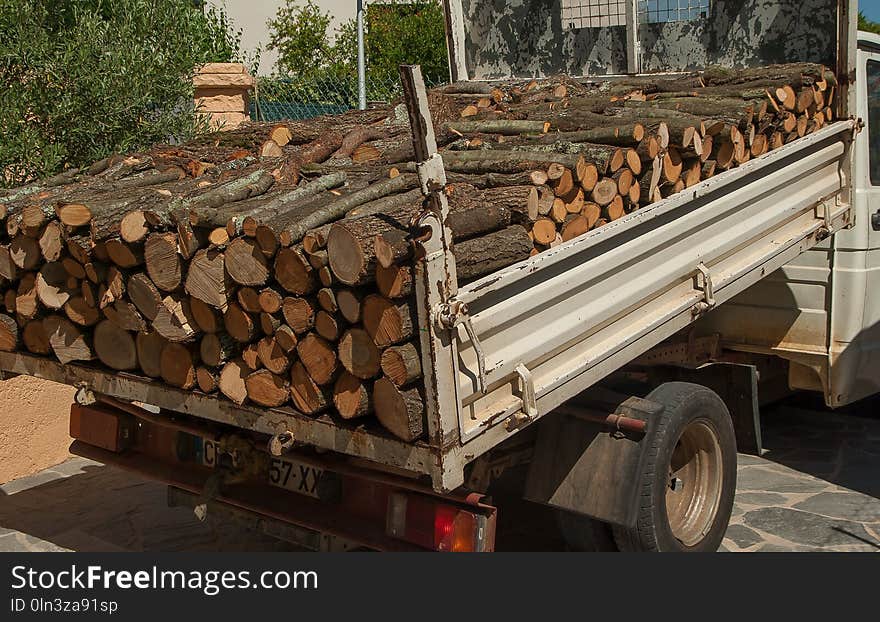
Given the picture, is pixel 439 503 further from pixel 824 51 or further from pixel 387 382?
pixel 824 51

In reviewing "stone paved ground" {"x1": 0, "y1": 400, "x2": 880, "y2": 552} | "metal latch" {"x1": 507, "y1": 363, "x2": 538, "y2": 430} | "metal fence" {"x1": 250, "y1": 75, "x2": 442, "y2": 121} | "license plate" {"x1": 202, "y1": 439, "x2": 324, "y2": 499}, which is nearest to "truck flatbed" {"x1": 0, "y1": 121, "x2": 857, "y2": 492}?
"metal latch" {"x1": 507, "y1": 363, "x2": 538, "y2": 430}

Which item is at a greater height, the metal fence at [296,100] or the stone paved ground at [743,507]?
the metal fence at [296,100]

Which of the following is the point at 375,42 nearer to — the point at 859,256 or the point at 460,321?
the point at 859,256

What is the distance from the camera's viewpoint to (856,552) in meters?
5.11

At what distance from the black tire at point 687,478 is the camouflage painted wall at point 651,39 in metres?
Answer: 2.50

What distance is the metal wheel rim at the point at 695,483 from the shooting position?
15.6 ft

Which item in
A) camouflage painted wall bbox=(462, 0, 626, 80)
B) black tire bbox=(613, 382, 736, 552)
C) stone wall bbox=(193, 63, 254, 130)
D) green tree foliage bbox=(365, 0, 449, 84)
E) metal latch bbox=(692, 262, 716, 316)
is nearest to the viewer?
black tire bbox=(613, 382, 736, 552)

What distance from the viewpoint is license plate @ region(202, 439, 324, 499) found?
164 inches

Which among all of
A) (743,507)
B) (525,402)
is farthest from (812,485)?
(525,402)

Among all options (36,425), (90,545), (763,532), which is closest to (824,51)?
(763,532)

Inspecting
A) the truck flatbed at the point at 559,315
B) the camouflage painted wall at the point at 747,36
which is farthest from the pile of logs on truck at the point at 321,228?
the camouflage painted wall at the point at 747,36

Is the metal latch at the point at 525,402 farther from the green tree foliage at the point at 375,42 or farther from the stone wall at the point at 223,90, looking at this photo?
the green tree foliage at the point at 375,42

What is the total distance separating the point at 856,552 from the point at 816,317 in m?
1.47

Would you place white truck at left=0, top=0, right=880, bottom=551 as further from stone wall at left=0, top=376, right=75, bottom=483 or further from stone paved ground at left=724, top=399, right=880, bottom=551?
stone wall at left=0, top=376, right=75, bottom=483
